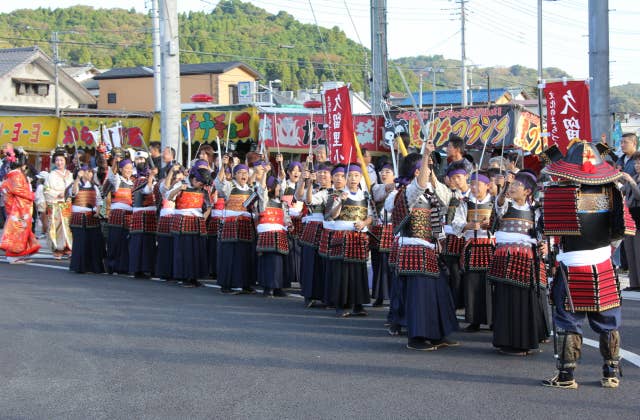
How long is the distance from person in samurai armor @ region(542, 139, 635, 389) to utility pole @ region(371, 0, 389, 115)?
10.3 m

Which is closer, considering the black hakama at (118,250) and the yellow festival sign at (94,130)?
the black hakama at (118,250)

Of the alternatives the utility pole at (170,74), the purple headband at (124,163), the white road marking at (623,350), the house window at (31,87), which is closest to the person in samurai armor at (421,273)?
the white road marking at (623,350)

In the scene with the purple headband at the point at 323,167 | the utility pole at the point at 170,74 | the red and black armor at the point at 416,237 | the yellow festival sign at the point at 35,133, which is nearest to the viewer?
the red and black armor at the point at 416,237

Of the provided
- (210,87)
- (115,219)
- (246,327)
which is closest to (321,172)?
(246,327)

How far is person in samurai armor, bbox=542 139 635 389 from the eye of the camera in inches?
247

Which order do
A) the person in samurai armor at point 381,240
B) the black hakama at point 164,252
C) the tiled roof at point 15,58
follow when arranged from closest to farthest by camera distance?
the person in samurai armor at point 381,240, the black hakama at point 164,252, the tiled roof at point 15,58

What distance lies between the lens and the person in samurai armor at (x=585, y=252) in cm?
627

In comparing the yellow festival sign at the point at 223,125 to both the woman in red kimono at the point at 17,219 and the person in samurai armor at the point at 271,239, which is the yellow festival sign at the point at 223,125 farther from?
the person in samurai armor at the point at 271,239

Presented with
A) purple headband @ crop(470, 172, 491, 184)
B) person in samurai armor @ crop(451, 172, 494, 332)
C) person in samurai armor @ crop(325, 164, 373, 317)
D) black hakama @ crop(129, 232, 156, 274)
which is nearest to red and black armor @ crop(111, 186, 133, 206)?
black hakama @ crop(129, 232, 156, 274)

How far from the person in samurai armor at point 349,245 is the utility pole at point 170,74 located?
7379 mm

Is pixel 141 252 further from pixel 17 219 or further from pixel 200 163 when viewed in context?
pixel 17 219

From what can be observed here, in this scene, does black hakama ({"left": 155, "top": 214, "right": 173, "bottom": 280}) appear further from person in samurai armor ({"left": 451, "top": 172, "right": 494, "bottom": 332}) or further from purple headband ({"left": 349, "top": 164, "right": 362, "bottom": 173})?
person in samurai armor ({"left": 451, "top": 172, "right": 494, "bottom": 332})

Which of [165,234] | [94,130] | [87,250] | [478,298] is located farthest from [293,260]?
[94,130]

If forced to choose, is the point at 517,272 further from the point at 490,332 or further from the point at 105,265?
the point at 105,265
